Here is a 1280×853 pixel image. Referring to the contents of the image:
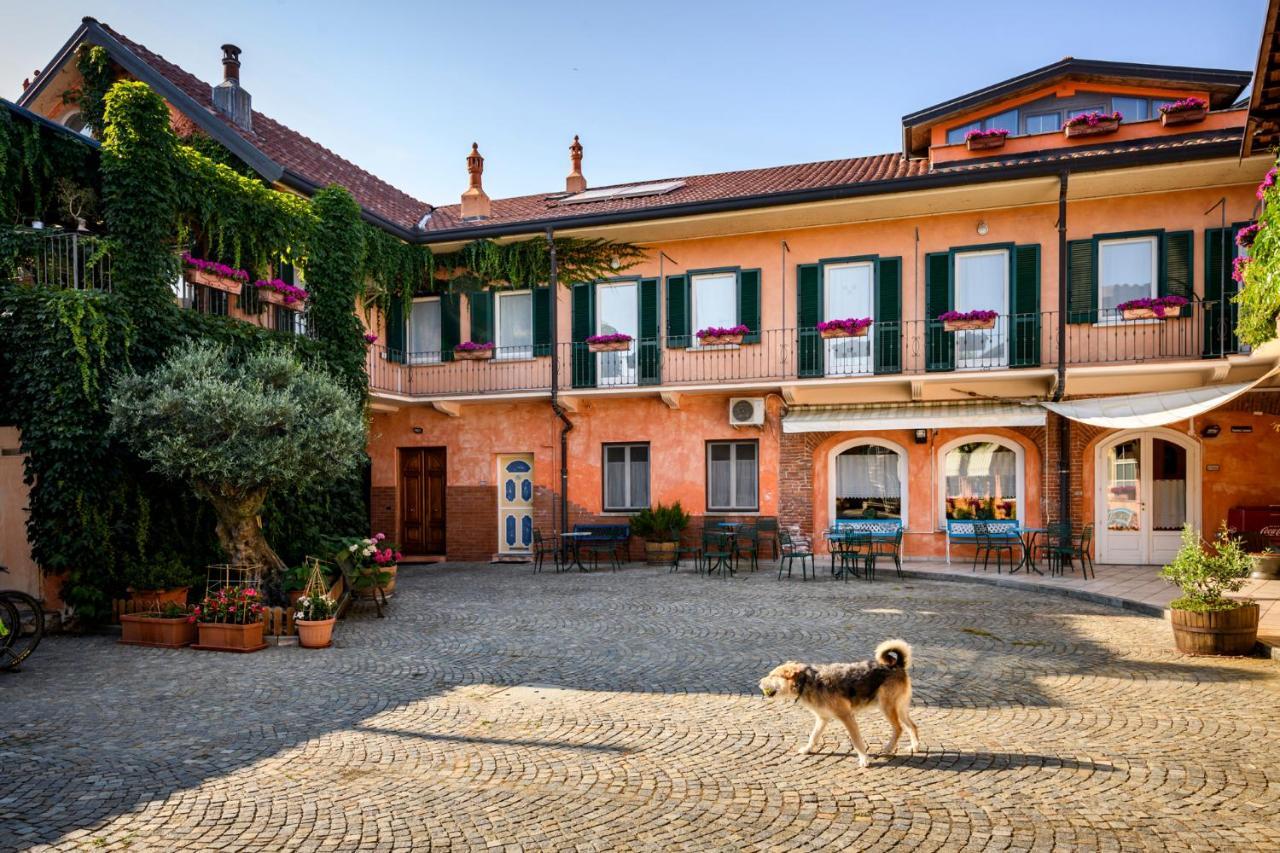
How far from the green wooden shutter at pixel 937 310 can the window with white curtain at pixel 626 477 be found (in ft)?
18.7

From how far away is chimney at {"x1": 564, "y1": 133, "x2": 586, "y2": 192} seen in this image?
20625mm

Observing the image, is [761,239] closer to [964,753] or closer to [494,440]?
[494,440]

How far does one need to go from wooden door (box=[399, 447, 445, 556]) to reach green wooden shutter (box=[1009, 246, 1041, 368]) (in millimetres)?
11514

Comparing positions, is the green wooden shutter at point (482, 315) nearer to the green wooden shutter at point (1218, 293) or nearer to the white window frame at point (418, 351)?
the white window frame at point (418, 351)

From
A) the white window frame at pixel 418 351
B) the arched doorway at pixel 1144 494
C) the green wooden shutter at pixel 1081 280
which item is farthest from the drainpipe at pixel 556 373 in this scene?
the arched doorway at pixel 1144 494

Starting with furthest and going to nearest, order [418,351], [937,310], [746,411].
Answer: [418,351]
[746,411]
[937,310]

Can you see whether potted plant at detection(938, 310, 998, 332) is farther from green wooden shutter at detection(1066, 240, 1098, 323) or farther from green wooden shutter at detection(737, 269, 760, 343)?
green wooden shutter at detection(737, 269, 760, 343)

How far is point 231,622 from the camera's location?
27.2 feet

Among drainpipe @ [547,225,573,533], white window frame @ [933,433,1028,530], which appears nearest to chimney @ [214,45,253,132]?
drainpipe @ [547,225,573,533]

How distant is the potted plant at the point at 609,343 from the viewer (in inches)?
609

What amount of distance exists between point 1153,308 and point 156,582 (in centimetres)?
1473

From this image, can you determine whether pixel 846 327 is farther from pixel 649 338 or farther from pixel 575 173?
pixel 575 173

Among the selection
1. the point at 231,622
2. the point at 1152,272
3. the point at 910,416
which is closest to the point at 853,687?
the point at 231,622

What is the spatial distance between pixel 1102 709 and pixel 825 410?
9.19 meters
